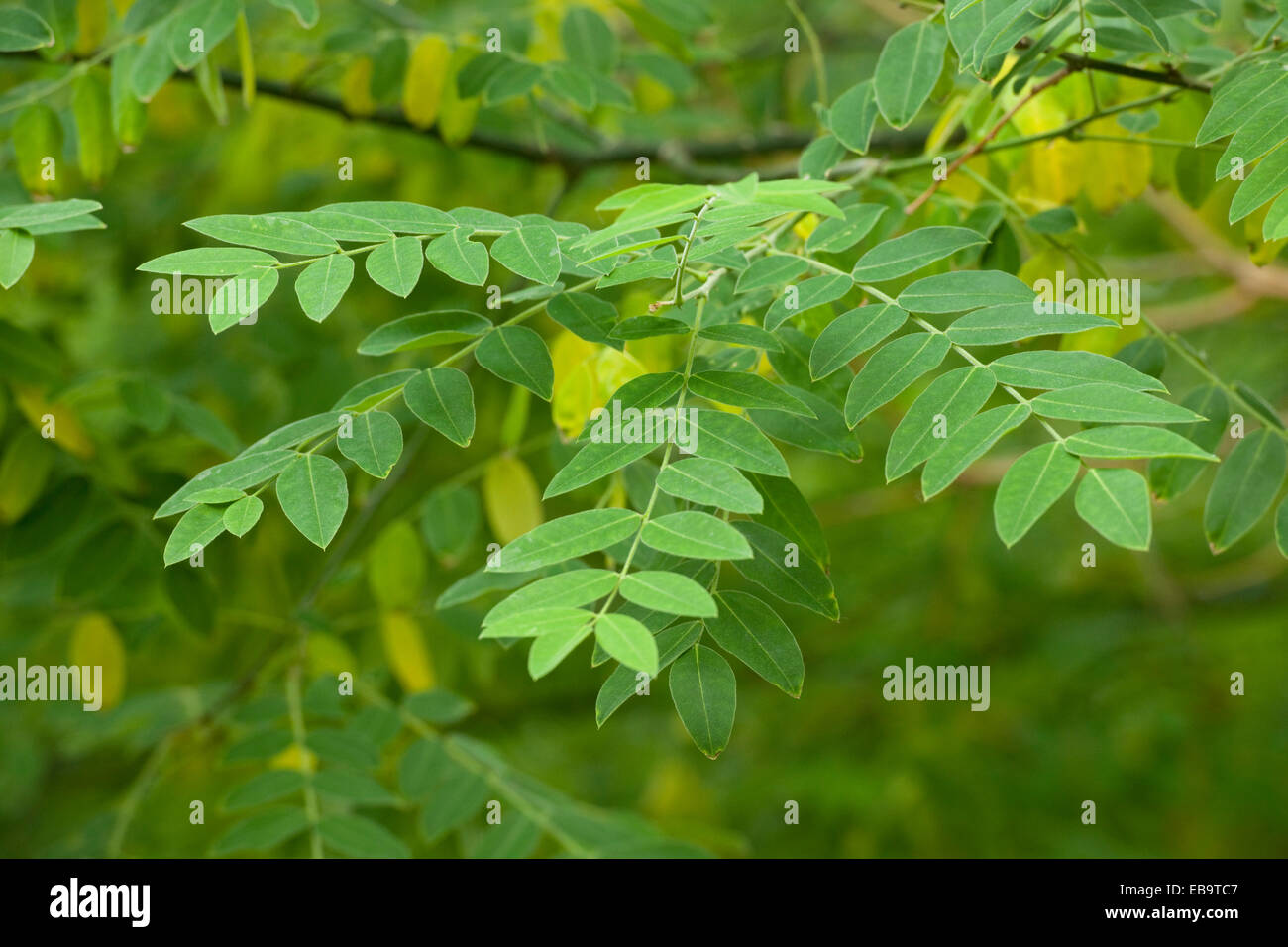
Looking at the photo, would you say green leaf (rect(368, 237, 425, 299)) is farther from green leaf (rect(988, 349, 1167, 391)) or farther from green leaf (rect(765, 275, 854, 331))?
green leaf (rect(988, 349, 1167, 391))

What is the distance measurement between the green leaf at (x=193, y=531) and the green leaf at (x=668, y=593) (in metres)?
0.40

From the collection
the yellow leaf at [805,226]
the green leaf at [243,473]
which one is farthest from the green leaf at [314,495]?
the yellow leaf at [805,226]

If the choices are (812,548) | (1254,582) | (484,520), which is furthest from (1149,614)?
(812,548)

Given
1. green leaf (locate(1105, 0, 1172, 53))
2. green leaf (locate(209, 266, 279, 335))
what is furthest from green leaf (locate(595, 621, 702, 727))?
green leaf (locate(1105, 0, 1172, 53))

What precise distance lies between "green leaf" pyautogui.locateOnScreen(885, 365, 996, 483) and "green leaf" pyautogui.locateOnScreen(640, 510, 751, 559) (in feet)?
0.62

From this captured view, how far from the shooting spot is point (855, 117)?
5.08ft

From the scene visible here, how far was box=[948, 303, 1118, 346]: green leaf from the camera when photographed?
1.13 m

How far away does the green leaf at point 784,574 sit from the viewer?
3.89 ft


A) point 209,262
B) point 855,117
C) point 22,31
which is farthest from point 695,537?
point 22,31

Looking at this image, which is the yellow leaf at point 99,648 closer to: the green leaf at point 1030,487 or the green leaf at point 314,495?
the green leaf at point 314,495

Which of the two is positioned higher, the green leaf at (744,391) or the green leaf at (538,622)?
the green leaf at (744,391)

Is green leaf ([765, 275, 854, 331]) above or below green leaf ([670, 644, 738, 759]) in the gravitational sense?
above

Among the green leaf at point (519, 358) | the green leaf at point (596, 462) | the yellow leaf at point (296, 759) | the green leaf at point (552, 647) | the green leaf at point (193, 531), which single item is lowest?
the yellow leaf at point (296, 759)

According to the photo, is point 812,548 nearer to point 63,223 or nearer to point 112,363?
point 63,223
